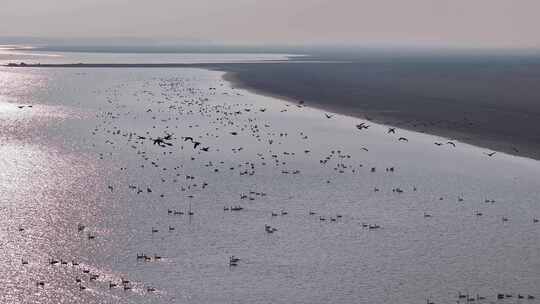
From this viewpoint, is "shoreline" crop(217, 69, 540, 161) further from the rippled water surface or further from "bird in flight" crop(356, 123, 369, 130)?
"bird in flight" crop(356, 123, 369, 130)

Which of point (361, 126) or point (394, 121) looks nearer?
point (361, 126)

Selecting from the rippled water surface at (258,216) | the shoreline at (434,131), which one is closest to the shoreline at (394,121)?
the shoreline at (434,131)

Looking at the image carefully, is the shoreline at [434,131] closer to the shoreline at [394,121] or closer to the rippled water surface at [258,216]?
the shoreline at [394,121]

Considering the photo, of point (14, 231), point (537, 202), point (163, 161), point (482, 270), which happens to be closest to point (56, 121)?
point (163, 161)

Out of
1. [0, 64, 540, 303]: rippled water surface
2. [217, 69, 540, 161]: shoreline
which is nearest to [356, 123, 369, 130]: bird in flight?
[0, 64, 540, 303]: rippled water surface

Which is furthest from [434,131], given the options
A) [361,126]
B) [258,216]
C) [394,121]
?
[258,216]

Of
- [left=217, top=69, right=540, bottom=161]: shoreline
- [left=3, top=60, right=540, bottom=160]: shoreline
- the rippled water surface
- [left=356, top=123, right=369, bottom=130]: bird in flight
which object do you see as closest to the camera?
the rippled water surface

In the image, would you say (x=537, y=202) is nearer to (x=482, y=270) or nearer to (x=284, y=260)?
(x=482, y=270)

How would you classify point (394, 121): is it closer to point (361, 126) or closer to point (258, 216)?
point (361, 126)

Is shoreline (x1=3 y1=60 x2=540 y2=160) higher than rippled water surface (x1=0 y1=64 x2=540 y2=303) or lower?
higher
